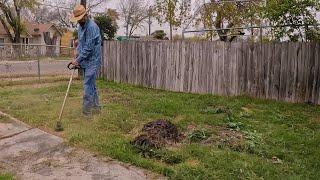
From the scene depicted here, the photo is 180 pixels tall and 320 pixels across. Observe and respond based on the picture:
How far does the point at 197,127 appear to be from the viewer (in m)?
7.59

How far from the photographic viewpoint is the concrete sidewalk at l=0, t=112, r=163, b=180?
5242mm

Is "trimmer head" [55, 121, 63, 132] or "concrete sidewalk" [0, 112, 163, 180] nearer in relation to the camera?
"concrete sidewalk" [0, 112, 163, 180]

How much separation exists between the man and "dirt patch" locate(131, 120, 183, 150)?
1.78 meters

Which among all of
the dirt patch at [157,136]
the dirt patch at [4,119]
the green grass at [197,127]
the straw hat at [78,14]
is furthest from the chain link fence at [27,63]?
the dirt patch at [157,136]

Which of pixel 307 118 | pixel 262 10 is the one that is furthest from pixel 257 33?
pixel 307 118

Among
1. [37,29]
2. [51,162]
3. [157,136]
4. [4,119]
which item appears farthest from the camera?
[37,29]

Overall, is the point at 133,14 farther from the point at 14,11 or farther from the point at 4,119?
the point at 4,119

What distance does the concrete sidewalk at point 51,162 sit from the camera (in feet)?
17.2

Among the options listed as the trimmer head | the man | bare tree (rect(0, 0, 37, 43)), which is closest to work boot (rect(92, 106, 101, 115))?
the man

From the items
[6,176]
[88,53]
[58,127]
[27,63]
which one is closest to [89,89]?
[88,53]

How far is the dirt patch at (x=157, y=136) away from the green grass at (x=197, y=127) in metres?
0.15

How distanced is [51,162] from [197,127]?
2742mm

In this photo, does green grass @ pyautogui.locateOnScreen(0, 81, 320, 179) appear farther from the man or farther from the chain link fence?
the chain link fence

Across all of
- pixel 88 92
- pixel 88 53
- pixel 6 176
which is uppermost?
pixel 88 53
